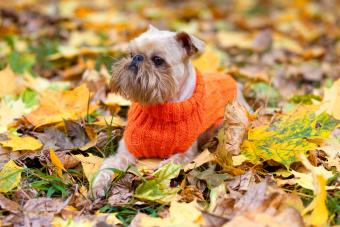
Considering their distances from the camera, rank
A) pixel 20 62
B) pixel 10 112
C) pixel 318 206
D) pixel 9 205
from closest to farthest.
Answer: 1. pixel 318 206
2. pixel 9 205
3. pixel 10 112
4. pixel 20 62

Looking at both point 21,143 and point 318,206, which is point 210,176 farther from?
point 21,143

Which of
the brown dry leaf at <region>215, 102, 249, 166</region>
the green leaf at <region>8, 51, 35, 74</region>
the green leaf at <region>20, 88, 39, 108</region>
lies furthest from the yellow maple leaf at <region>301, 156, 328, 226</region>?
the green leaf at <region>8, 51, 35, 74</region>

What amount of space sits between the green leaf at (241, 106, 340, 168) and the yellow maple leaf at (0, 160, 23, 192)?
1315 mm

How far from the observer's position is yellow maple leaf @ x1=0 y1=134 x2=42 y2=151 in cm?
331

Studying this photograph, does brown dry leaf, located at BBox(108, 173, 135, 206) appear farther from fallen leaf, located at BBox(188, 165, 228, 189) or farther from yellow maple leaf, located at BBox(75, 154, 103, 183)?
fallen leaf, located at BBox(188, 165, 228, 189)

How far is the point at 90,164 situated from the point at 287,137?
119 cm

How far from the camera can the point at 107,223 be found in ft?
8.59

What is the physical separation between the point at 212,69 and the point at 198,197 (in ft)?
7.06

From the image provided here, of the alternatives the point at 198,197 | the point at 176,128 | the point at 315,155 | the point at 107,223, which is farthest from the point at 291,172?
the point at 107,223

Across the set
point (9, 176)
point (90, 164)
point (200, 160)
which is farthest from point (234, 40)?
point (9, 176)

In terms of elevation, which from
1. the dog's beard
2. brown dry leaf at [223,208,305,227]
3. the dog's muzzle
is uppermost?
the dog's muzzle

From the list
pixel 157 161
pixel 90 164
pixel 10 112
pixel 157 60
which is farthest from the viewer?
pixel 10 112

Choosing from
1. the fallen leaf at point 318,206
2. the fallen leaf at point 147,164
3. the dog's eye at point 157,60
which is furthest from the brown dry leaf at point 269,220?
the dog's eye at point 157,60

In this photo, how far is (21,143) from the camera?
3.35 meters
